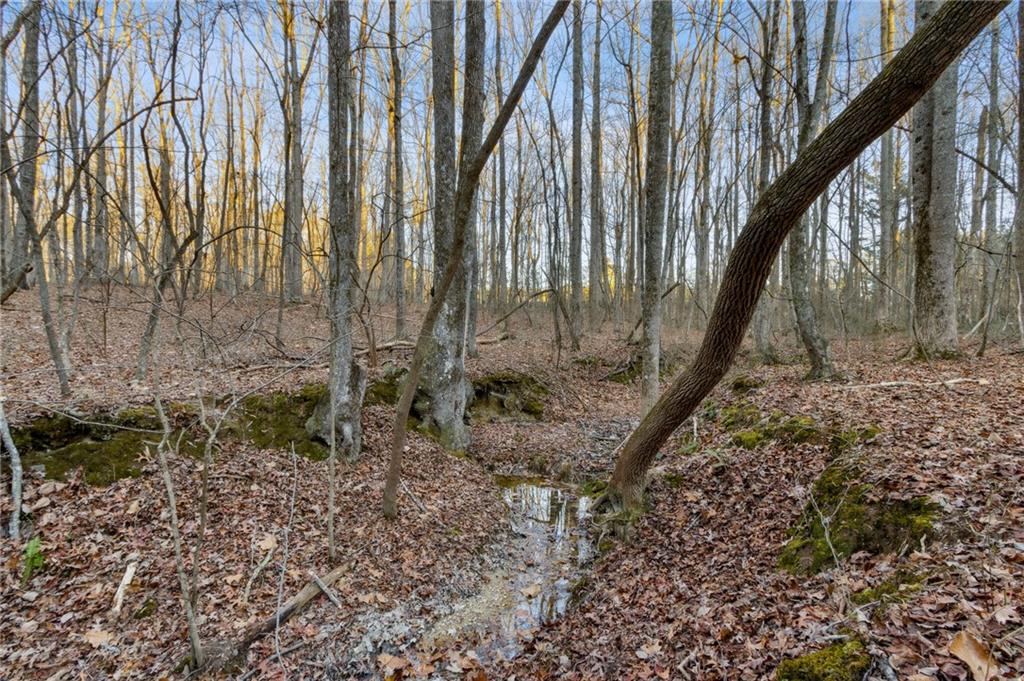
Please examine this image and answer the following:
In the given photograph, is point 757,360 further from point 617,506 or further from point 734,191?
point 734,191

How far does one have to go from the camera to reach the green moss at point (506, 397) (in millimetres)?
9352

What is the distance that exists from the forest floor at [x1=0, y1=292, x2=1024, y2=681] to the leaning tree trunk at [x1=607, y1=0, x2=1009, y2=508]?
1370 millimetres


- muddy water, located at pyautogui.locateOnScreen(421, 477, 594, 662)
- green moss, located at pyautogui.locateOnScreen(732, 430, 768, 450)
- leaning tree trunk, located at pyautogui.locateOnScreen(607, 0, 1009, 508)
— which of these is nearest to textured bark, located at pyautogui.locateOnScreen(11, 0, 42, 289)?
muddy water, located at pyautogui.locateOnScreen(421, 477, 594, 662)

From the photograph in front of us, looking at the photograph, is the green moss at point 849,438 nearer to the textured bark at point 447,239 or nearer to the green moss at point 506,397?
the textured bark at point 447,239

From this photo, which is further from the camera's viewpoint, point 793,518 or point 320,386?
point 320,386

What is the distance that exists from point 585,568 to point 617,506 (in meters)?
0.87

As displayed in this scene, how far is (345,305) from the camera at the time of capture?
575 centimetres

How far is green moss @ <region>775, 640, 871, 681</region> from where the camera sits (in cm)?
226

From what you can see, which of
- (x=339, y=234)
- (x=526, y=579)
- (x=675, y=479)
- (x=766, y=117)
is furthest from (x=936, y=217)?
(x=339, y=234)

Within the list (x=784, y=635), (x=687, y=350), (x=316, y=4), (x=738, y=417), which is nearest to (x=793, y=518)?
(x=784, y=635)

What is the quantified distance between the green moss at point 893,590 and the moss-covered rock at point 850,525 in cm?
44

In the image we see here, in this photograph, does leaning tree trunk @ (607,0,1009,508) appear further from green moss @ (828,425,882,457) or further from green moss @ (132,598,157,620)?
green moss @ (132,598,157,620)

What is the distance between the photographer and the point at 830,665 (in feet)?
7.68

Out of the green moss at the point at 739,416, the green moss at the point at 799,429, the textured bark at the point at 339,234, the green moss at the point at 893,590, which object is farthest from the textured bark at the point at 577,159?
the green moss at the point at 893,590
